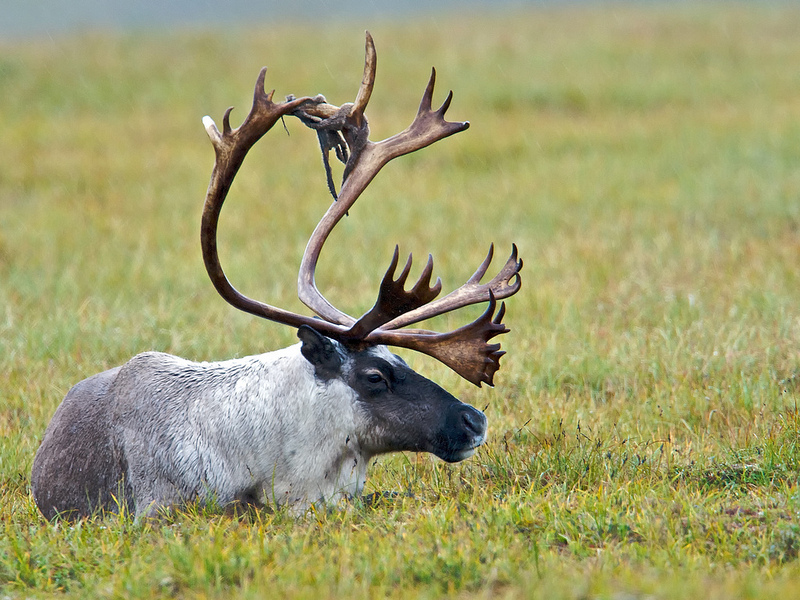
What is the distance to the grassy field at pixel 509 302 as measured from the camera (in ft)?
13.6

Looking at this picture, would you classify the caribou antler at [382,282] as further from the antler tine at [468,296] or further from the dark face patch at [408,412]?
the dark face patch at [408,412]

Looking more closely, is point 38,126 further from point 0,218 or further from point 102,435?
point 102,435

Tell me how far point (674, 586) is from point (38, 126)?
1708cm

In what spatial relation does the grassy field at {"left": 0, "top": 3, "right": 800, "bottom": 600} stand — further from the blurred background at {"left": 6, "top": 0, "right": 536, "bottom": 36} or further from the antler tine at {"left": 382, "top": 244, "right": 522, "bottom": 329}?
the blurred background at {"left": 6, "top": 0, "right": 536, "bottom": 36}

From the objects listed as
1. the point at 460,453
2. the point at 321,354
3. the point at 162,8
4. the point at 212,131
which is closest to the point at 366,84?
the point at 212,131

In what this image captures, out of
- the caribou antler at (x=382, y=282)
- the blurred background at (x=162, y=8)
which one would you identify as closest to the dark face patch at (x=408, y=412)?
the caribou antler at (x=382, y=282)

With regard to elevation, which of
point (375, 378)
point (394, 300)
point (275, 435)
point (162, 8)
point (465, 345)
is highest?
point (162, 8)

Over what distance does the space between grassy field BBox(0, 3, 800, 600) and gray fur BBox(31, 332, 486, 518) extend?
226 mm

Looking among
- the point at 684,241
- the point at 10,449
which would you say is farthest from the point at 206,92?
the point at 10,449

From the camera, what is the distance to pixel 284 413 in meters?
4.89

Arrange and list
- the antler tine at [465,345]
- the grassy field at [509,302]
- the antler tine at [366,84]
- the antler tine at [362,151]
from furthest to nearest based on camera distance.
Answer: the antler tine at [362,151], the antler tine at [366,84], the antler tine at [465,345], the grassy field at [509,302]

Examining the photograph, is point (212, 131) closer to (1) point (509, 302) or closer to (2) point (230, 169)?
(2) point (230, 169)

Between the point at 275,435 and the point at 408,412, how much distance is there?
645 mm

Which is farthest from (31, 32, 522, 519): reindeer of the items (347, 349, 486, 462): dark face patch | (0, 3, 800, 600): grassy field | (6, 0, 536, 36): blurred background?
(6, 0, 536, 36): blurred background
